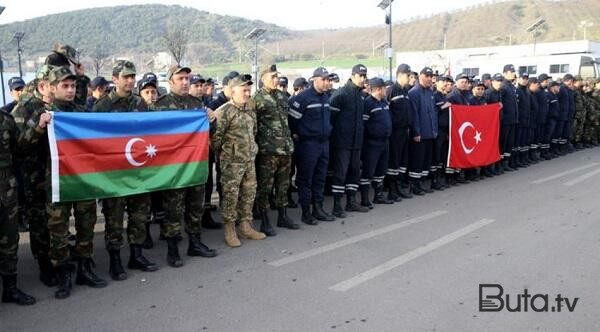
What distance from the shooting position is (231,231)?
632 centimetres

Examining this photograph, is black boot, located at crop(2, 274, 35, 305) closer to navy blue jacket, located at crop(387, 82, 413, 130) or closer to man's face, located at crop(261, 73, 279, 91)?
man's face, located at crop(261, 73, 279, 91)

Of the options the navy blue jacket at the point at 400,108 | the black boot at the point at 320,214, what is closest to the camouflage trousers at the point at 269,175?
the black boot at the point at 320,214

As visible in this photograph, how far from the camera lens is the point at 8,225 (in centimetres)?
457

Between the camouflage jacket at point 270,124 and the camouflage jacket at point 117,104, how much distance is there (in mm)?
1607

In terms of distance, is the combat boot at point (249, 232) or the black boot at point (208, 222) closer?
the combat boot at point (249, 232)

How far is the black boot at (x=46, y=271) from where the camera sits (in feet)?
16.7

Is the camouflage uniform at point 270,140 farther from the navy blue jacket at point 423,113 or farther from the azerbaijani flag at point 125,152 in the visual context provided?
the navy blue jacket at point 423,113

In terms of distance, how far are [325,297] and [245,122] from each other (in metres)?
2.45

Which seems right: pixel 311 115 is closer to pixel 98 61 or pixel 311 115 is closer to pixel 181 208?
pixel 181 208

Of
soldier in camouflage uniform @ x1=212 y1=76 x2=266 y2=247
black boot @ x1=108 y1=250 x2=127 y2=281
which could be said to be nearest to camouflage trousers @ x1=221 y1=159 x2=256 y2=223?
soldier in camouflage uniform @ x1=212 y1=76 x2=266 y2=247

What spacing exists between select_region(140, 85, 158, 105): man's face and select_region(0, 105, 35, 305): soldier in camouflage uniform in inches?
63.9

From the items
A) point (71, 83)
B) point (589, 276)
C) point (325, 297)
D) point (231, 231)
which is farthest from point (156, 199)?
point (589, 276)

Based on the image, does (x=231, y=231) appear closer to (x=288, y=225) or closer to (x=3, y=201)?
(x=288, y=225)

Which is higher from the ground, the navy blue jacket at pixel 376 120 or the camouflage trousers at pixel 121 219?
the navy blue jacket at pixel 376 120
